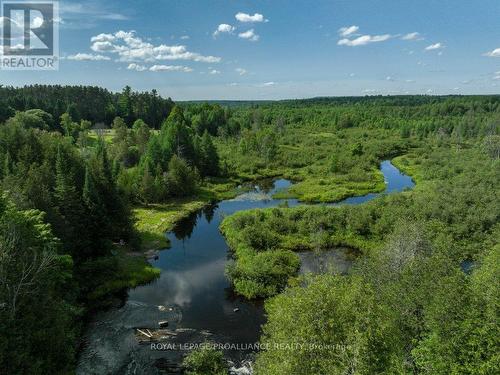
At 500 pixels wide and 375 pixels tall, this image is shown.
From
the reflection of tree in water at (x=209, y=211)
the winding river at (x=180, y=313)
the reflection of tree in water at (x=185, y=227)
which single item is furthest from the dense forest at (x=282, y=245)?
the reflection of tree in water at (x=185, y=227)

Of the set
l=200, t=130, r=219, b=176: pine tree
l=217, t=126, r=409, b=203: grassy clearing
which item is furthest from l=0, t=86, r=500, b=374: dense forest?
l=217, t=126, r=409, b=203: grassy clearing

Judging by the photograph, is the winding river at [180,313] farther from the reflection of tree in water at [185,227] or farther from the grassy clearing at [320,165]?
the grassy clearing at [320,165]

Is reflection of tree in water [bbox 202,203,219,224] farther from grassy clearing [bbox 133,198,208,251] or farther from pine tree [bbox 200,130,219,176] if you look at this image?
pine tree [bbox 200,130,219,176]

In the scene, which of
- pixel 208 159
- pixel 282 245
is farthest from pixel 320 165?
pixel 282 245

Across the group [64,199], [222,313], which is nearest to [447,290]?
[222,313]

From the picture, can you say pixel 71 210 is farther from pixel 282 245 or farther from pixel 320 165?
pixel 320 165

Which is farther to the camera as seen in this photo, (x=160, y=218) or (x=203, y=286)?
(x=160, y=218)

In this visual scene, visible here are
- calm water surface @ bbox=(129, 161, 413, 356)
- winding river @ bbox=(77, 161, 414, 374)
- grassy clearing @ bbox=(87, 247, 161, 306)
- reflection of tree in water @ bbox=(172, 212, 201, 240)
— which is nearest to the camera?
winding river @ bbox=(77, 161, 414, 374)
